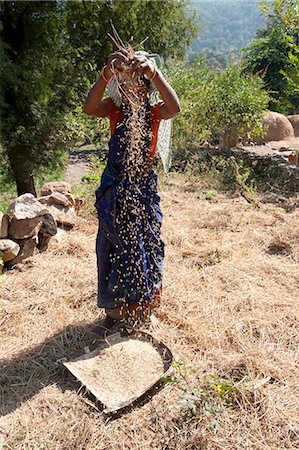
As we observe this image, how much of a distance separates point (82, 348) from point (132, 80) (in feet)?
4.77

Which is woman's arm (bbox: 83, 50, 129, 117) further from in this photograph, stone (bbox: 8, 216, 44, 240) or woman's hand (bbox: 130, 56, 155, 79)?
stone (bbox: 8, 216, 44, 240)

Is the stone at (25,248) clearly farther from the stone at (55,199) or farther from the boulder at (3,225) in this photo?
the stone at (55,199)

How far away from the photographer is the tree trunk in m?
4.44

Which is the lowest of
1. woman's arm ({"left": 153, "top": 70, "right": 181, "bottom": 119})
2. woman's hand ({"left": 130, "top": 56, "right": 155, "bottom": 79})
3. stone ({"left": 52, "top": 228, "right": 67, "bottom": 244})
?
stone ({"left": 52, "top": 228, "right": 67, "bottom": 244})

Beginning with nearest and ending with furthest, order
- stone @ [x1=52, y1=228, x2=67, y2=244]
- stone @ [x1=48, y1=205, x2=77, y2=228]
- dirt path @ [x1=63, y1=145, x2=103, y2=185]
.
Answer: stone @ [x1=52, y1=228, x2=67, y2=244], stone @ [x1=48, y1=205, x2=77, y2=228], dirt path @ [x1=63, y1=145, x2=103, y2=185]

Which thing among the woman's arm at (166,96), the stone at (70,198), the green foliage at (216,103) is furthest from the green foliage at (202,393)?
the green foliage at (216,103)

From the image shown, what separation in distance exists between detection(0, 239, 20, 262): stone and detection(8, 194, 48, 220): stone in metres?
0.20

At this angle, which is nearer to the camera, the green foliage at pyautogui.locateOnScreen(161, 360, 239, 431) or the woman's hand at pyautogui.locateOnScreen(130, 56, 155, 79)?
the green foliage at pyautogui.locateOnScreen(161, 360, 239, 431)

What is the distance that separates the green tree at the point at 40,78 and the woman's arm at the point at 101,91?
2.26m

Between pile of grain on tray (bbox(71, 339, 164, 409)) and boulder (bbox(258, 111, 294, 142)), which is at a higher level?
boulder (bbox(258, 111, 294, 142))

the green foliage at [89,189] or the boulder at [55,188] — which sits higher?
the boulder at [55,188]

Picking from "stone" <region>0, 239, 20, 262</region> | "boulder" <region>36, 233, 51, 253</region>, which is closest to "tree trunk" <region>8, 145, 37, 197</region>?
"boulder" <region>36, 233, 51, 253</region>

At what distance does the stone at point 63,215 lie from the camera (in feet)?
12.6

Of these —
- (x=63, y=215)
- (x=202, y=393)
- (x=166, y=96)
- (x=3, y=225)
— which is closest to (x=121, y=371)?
(x=202, y=393)
